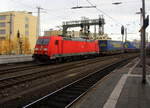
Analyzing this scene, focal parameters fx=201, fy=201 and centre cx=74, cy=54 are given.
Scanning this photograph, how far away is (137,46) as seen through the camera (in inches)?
2566

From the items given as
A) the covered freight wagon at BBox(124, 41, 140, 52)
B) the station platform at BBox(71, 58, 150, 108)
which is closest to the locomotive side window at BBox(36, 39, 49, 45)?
the station platform at BBox(71, 58, 150, 108)

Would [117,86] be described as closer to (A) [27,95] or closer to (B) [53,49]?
(A) [27,95]

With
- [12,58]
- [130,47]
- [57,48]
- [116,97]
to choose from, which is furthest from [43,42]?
[130,47]

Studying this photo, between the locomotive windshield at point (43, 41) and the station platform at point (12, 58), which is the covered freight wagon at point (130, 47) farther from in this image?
the locomotive windshield at point (43, 41)

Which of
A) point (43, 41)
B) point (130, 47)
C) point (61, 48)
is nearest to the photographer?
point (43, 41)

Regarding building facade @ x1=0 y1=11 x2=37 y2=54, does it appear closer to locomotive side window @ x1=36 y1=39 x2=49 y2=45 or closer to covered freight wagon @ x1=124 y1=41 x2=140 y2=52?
covered freight wagon @ x1=124 y1=41 x2=140 y2=52

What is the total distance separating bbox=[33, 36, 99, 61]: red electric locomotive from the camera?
21266mm

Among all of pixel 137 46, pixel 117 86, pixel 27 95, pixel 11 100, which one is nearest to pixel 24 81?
pixel 27 95

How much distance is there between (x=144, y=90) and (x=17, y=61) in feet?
56.3

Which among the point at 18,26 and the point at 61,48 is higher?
the point at 18,26

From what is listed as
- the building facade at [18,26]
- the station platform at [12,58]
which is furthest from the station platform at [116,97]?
the building facade at [18,26]

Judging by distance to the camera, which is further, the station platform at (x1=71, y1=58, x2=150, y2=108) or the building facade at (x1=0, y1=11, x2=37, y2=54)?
the building facade at (x1=0, y1=11, x2=37, y2=54)

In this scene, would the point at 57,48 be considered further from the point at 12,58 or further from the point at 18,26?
the point at 18,26

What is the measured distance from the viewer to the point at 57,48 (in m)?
22.3
